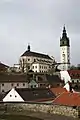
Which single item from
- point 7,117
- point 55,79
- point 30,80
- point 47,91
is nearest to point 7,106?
point 7,117

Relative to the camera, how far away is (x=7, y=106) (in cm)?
3994

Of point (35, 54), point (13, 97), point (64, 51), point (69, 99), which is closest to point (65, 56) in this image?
point (64, 51)

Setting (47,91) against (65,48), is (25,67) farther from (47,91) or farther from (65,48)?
(47,91)

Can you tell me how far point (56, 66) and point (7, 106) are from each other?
68658 mm

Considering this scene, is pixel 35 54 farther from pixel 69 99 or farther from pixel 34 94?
pixel 69 99

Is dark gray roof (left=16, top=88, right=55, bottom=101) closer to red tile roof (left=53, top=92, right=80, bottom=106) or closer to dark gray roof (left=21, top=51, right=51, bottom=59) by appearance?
red tile roof (left=53, top=92, right=80, bottom=106)

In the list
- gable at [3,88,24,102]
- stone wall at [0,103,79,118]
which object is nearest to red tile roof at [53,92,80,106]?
stone wall at [0,103,79,118]

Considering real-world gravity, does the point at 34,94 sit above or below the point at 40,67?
below

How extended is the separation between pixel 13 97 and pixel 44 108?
9602 mm

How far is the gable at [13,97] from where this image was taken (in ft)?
138

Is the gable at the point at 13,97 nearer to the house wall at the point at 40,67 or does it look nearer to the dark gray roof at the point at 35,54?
the house wall at the point at 40,67

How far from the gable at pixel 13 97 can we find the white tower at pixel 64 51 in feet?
219

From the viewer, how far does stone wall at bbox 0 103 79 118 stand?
31.6 m

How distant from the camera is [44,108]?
3494 centimetres
